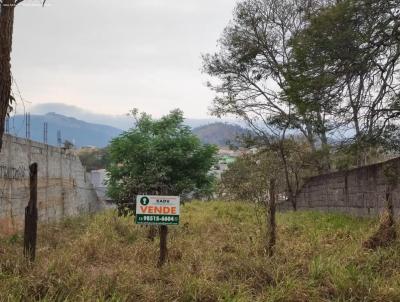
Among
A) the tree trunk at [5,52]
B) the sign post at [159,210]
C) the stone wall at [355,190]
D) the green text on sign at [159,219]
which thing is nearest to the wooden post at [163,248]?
the sign post at [159,210]

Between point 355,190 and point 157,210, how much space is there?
7.74 meters

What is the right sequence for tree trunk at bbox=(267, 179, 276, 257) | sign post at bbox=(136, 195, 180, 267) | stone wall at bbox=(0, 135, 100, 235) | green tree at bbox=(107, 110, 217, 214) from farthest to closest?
green tree at bbox=(107, 110, 217, 214), stone wall at bbox=(0, 135, 100, 235), tree trunk at bbox=(267, 179, 276, 257), sign post at bbox=(136, 195, 180, 267)

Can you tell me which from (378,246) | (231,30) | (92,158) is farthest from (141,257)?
(92,158)

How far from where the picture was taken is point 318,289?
5.95m

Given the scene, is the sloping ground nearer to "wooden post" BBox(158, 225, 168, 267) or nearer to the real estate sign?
"wooden post" BBox(158, 225, 168, 267)

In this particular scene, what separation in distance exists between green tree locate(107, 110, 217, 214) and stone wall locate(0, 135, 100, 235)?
5.54ft

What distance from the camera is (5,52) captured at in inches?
254

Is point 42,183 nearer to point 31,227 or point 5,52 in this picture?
point 31,227

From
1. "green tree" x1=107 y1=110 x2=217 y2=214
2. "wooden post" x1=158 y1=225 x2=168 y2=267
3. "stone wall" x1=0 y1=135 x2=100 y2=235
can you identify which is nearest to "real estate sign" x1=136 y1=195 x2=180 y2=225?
"wooden post" x1=158 y1=225 x2=168 y2=267

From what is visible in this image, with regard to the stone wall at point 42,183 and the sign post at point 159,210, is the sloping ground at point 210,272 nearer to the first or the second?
the sign post at point 159,210

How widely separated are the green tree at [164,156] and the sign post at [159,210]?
4.82 metres

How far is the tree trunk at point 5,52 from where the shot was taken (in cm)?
641

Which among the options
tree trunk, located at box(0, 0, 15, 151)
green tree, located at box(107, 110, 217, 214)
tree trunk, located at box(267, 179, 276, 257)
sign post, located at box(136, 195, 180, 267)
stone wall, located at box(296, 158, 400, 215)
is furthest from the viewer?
green tree, located at box(107, 110, 217, 214)

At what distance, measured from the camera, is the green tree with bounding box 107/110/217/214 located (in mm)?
13750
